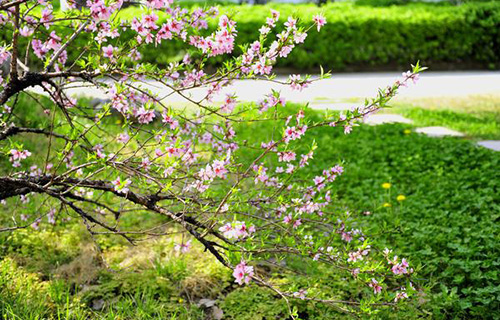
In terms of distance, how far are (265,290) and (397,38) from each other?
11213 millimetres

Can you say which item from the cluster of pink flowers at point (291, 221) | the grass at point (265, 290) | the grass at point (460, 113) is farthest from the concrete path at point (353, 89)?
the cluster of pink flowers at point (291, 221)

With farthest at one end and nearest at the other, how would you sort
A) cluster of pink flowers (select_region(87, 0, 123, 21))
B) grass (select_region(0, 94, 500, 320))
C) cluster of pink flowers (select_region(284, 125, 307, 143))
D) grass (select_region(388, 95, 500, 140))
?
grass (select_region(388, 95, 500, 140)) → grass (select_region(0, 94, 500, 320)) → cluster of pink flowers (select_region(284, 125, 307, 143)) → cluster of pink flowers (select_region(87, 0, 123, 21))

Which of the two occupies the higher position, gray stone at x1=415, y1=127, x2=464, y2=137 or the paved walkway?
gray stone at x1=415, y1=127, x2=464, y2=137

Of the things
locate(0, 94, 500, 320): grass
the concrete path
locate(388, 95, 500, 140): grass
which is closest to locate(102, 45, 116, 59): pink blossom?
locate(0, 94, 500, 320): grass

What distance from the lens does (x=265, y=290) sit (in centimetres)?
328

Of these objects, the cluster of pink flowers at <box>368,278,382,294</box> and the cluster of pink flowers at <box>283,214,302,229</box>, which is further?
the cluster of pink flowers at <box>283,214,302,229</box>

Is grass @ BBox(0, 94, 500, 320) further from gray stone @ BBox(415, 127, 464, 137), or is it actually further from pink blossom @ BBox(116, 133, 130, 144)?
gray stone @ BBox(415, 127, 464, 137)

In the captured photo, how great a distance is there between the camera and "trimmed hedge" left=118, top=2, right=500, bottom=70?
1325cm

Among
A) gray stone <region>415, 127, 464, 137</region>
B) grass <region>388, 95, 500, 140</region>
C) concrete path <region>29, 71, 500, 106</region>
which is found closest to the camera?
gray stone <region>415, 127, 464, 137</region>

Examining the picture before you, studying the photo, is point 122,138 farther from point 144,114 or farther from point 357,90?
point 357,90

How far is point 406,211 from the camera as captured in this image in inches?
168

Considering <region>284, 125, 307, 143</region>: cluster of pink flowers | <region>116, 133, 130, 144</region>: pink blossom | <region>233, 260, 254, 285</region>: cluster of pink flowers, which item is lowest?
<region>233, 260, 254, 285</region>: cluster of pink flowers

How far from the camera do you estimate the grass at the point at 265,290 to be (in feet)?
9.89

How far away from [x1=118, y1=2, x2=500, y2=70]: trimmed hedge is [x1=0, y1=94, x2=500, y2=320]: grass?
27.3 feet
